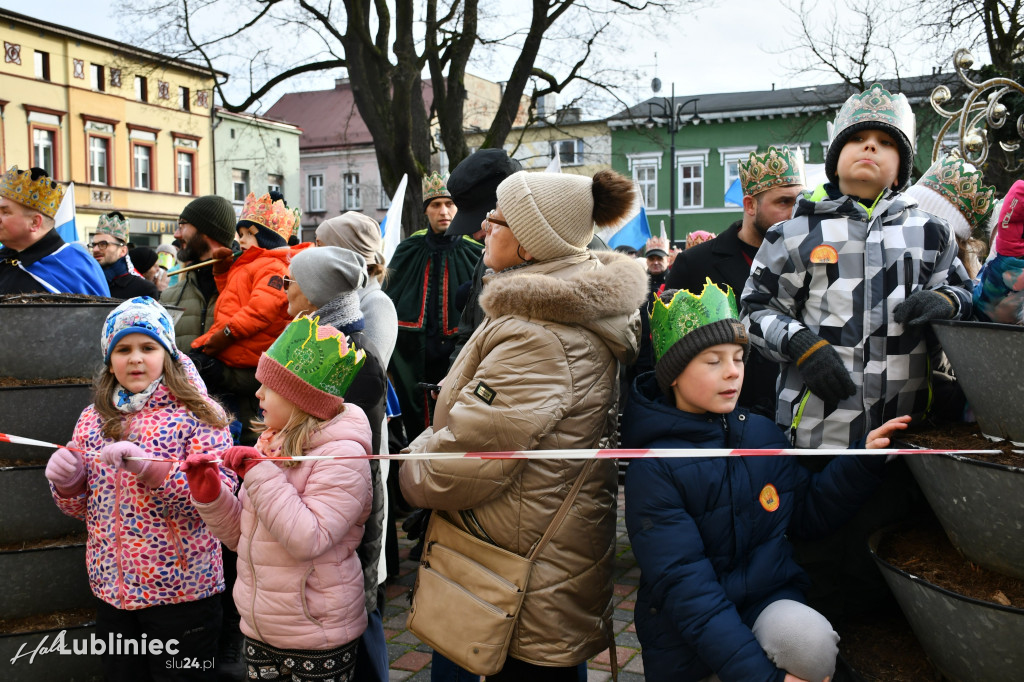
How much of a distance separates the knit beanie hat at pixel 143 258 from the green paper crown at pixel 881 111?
28.3 feet

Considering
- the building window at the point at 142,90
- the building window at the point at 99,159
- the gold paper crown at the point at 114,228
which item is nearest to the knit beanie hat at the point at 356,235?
the gold paper crown at the point at 114,228

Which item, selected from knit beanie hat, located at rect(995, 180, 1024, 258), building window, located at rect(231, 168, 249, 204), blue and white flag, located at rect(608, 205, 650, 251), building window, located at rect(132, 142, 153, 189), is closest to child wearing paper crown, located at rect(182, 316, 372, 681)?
knit beanie hat, located at rect(995, 180, 1024, 258)

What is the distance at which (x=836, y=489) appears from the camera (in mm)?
2674

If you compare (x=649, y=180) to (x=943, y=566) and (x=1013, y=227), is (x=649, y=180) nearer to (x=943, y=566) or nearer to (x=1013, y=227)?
(x=1013, y=227)

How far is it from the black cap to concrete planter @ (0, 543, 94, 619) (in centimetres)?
208

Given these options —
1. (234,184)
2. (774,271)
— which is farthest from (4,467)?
(234,184)

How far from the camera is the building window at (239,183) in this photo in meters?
47.1

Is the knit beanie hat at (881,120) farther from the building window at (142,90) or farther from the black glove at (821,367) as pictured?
the building window at (142,90)

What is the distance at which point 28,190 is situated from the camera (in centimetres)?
458

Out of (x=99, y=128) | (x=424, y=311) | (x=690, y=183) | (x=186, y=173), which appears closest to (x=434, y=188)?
(x=424, y=311)

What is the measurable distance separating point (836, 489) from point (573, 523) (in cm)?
80

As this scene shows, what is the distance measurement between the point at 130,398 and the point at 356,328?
38.3 inches

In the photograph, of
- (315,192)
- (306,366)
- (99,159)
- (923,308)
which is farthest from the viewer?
(315,192)

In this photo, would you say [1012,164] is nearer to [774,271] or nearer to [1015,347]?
[774,271]
